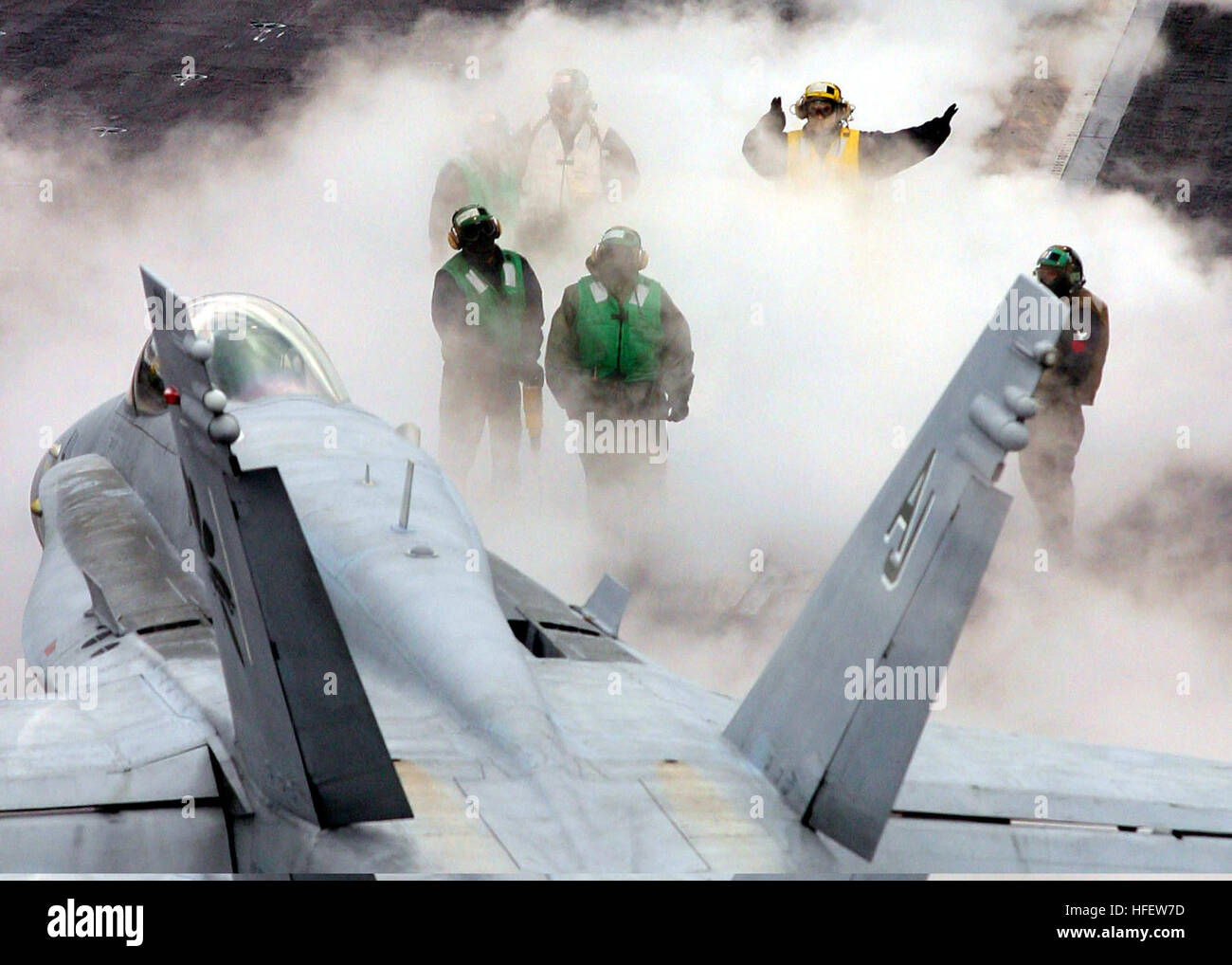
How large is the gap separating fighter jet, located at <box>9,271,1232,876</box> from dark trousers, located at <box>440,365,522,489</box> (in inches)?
152

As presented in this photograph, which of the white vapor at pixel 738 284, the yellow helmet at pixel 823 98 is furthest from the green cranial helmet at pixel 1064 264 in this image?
the yellow helmet at pixel 823 98

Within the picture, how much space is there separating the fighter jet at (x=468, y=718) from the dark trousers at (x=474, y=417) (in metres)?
3.86

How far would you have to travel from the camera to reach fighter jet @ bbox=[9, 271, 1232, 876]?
16.1ft

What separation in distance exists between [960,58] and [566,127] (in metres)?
7.91

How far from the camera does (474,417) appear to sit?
1227 cm

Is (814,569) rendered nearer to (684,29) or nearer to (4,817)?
(4,817)

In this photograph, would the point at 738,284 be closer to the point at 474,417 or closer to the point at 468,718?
the point at 474,417

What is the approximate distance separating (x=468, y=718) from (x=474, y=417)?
633 cm

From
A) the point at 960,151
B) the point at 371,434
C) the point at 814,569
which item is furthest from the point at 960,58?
the point at 371,434

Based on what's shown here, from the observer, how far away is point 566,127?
15.3m

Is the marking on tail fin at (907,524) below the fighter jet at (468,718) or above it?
above

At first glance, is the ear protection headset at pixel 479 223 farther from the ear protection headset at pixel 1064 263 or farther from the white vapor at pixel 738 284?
the ear protection headset at pixel 1064 263

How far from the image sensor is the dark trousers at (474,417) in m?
12.1

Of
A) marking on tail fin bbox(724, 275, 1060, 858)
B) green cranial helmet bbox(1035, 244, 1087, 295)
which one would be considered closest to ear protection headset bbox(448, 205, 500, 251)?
green cranial helmet bbox(1035, 244, 1087, 295)
